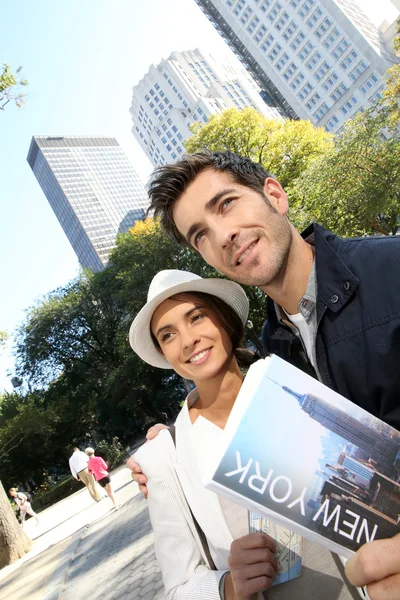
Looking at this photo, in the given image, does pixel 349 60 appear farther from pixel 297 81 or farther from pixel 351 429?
pixel 351 429

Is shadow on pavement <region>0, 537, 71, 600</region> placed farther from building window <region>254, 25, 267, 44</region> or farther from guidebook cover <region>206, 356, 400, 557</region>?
building window <region>254, 25, 267, 44</region>

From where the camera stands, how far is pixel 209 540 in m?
1.54

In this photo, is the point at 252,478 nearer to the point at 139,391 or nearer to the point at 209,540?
the point at 209,540

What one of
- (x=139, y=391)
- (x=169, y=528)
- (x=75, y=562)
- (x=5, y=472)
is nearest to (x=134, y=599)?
(x=75, y=562)

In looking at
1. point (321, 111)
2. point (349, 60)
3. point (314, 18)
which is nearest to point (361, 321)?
point (349, 60)

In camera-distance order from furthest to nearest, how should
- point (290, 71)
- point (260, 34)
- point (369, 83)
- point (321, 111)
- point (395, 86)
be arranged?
1. point (260, 34)
2. point (290, 71)
3. point (321, 111)
4. point (369, 83)
5. point (395, 86)

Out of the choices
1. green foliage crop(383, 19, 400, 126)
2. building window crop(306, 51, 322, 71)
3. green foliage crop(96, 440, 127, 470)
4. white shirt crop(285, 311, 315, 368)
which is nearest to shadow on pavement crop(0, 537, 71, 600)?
white shirt crop(285, 311, 315, 368)

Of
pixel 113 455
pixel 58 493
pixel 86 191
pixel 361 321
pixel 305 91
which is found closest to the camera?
pixel 361 321

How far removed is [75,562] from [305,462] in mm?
8705

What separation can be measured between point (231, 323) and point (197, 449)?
0.61 m

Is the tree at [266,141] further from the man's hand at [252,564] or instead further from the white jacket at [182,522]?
the man's hand at [252,564]

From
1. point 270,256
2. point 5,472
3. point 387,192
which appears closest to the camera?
point 270,256

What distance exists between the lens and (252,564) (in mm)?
1272

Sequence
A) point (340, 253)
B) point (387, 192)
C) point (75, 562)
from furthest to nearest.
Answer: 1. point (387, 192)
2. point (75, 562)
3. point (340, 253)
